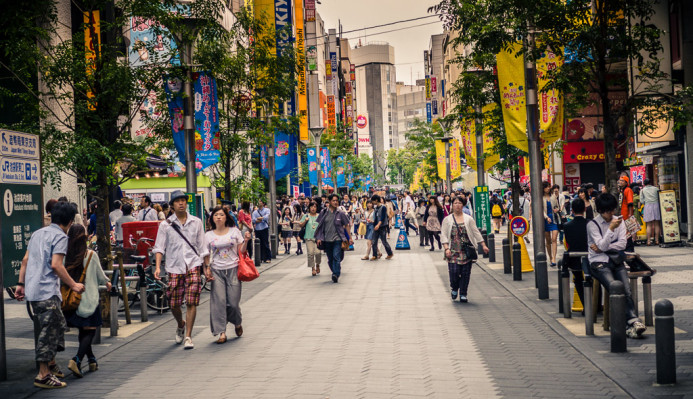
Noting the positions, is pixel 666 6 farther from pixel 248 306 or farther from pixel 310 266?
pixel 248 306

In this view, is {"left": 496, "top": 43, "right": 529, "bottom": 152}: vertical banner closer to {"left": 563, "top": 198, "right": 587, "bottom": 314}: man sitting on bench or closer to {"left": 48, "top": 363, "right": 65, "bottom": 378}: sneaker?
{"left": 563, "top": 198, "right": 587, "bottom": 314}: man sitting on bench

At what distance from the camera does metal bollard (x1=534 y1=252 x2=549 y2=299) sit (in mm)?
12758

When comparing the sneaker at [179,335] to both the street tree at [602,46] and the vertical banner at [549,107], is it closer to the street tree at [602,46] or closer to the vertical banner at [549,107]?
the street tree at [602,46]

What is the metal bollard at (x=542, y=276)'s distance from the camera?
12758 mm

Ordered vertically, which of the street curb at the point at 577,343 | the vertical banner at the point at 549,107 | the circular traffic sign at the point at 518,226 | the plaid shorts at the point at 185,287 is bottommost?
the street curb at the point at 577,343

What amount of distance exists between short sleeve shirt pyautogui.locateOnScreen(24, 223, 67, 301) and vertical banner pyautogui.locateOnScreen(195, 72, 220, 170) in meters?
10.1

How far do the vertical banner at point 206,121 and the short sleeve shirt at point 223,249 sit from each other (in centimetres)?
790

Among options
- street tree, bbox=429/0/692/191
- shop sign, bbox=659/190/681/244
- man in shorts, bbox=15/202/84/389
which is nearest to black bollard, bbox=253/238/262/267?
shop sign, bbox=659/190/681/244

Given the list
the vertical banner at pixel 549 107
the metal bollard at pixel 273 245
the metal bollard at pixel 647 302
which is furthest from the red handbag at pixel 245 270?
the metal bollard at pixel 273 245

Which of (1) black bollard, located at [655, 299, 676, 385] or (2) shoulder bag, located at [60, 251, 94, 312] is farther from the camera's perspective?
(2) shoulder bag, located at [60, 251, 94, 312]

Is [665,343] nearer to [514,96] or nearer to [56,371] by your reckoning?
[56,371]

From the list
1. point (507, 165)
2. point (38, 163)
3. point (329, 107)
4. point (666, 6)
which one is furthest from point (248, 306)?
point (329, 107)

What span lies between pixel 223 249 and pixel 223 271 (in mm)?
295

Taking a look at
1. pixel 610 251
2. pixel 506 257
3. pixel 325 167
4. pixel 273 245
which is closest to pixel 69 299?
pixel 610 251
